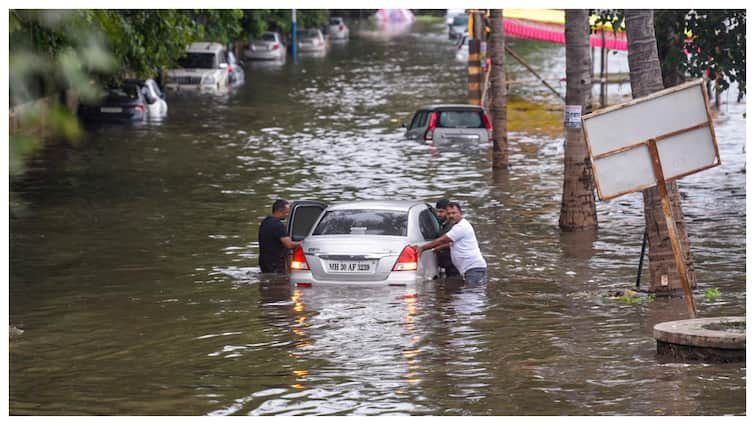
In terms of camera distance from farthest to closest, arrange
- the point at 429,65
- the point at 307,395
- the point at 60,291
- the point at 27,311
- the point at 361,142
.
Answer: the point at 429,65
the point at 361,142
the point at 60,291
the point at 27,311
the point at 307,395

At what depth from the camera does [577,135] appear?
855 inches

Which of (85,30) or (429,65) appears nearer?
(85,30)

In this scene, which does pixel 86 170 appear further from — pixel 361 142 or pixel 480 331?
pixel 480 331

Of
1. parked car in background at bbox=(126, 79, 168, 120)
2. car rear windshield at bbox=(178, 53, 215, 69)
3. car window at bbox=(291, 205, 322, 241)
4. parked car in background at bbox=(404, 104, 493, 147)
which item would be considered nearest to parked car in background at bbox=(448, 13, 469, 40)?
car rear windshield at bbox=(178, 53, 215, 69)

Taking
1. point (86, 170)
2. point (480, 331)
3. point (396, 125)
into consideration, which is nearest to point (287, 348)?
point (480, 331)

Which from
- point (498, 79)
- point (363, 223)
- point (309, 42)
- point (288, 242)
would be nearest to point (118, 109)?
point (498, 79)

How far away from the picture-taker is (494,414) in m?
10.1

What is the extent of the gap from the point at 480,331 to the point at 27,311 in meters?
5.42

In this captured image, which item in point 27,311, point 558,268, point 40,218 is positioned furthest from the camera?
point 40,218

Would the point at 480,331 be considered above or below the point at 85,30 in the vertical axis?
below

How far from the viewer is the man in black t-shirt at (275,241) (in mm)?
18250

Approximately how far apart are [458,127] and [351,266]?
21.7 metres

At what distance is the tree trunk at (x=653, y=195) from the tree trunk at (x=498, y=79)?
14.4 meters

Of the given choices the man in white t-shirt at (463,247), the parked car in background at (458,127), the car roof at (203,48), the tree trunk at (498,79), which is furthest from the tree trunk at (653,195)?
the car roof at (203,48)
